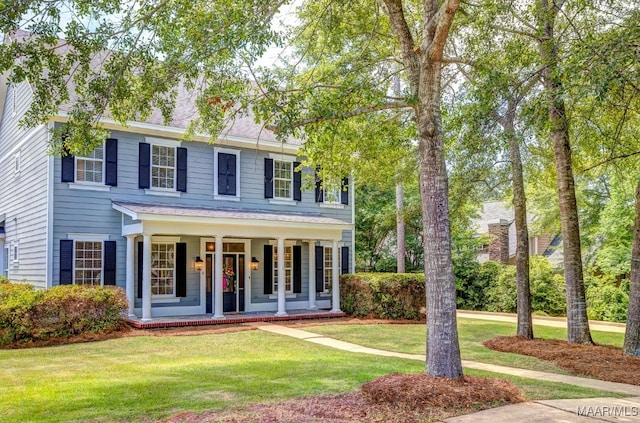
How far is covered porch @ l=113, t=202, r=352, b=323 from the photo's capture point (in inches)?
560

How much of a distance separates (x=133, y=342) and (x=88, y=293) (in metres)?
1.70

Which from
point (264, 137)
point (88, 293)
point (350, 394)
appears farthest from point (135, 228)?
point (350, 394)

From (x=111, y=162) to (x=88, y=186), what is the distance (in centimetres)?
87

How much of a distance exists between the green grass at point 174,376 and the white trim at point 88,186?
4495 mm

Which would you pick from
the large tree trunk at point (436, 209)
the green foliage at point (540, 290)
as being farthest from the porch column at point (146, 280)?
the green foliage at point (540, 290)

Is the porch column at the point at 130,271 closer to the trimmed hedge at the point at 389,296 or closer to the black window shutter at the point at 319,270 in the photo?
the black window shutter at the point at 319,270

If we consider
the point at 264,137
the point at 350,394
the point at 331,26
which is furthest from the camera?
the point at 264,137

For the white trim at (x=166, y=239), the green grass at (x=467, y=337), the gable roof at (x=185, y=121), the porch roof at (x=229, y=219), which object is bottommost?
the green grass at (x=467, y=337)

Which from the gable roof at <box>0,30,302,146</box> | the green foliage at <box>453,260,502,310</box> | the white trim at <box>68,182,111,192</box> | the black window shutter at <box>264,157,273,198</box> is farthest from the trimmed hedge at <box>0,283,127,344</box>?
the green foliage at <box>453,260,502,310</box>

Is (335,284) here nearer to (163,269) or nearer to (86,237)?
(163,269)

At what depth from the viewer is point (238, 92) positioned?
326 inches

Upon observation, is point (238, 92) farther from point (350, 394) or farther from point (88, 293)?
point (88, 293)

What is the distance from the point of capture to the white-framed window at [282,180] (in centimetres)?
1797

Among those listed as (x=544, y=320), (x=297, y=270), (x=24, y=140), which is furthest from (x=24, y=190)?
(x=544, y=320)
